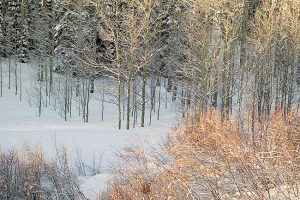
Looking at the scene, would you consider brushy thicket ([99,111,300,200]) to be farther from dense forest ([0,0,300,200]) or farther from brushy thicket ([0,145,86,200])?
brushy thicket ([0,145,86,200])

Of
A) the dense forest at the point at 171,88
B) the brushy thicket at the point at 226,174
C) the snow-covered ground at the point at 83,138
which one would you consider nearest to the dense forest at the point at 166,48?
the dense forest at the point at 171,88

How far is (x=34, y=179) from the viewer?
689 inches

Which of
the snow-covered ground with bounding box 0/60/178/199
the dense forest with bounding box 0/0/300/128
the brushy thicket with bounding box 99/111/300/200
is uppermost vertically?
the dense forest with bounding box 0/0/300/128

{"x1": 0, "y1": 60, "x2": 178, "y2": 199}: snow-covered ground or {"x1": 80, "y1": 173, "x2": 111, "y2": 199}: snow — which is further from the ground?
{"x1": 0, "y1": 60, "x2": 178, "y2": 199}: snow-covered ground

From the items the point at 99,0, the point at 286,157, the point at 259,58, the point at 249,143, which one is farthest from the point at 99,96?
the point at 286,157

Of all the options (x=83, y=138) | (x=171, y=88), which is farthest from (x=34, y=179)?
(x=171, y=88)

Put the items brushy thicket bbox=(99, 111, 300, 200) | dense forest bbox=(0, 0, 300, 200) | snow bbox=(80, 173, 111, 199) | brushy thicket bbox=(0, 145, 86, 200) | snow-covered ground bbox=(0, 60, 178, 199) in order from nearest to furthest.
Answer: brushy thicket bbox=(99, 111, 300, 200) < dense forest bbox=(0, 0, 300, 200) < brushy thicket bbox=(0, 145, 86, 200) < snow bbox=(80, 173, 111, 199) < snow-covered ground bbox=(0, 60, 178, 199)

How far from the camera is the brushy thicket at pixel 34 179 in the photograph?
16812mm

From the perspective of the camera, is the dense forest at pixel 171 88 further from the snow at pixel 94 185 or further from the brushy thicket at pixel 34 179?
the snow at pixel 94 185

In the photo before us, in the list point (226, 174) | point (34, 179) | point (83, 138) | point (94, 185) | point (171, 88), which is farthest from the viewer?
point (171, 88)

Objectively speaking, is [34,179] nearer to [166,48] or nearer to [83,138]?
[83,138]

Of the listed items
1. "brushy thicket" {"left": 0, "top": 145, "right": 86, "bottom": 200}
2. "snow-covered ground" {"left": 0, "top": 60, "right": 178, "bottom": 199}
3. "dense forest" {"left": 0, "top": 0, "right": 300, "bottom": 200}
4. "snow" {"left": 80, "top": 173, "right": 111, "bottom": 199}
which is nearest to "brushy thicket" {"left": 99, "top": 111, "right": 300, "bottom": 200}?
"dense forest" {"left": 0, "top": 0, "right": 300, "bottom": 200}

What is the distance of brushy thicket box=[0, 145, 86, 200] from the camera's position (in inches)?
662

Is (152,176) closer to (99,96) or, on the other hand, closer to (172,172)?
(172,172)
